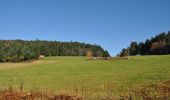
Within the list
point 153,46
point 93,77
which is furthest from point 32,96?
point 153,46

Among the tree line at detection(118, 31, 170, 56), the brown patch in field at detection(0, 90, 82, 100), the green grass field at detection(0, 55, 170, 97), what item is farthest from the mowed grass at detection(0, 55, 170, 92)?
the tree line at detection(118, 31, 170, 56)

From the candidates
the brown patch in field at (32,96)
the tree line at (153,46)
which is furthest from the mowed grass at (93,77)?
the tree line at (153,46)

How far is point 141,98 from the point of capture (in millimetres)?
17203

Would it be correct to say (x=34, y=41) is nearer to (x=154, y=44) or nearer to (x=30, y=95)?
(x=154, y=44)

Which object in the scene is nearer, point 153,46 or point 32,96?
point 32,96

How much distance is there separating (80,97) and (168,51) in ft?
480

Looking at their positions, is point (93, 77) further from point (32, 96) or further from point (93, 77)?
point (32, 96)

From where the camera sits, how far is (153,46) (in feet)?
565

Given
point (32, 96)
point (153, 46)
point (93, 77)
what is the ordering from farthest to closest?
point (153, 46), point (93, 77), point (32, 96)

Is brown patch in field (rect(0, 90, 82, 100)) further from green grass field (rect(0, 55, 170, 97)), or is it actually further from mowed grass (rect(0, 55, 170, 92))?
mowed grass (rect(0, 55, 170, 92))

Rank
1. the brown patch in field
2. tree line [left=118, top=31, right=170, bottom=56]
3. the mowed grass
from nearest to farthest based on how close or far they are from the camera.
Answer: the brown patch in field < the mowed grass < tree line [left=118, top=31, right=170, bottom=56]

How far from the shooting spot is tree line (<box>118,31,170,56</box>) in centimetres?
16412

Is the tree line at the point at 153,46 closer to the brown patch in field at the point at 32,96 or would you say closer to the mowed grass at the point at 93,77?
the mowed grass at the point at 93,77

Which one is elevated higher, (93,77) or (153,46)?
(153,46)
